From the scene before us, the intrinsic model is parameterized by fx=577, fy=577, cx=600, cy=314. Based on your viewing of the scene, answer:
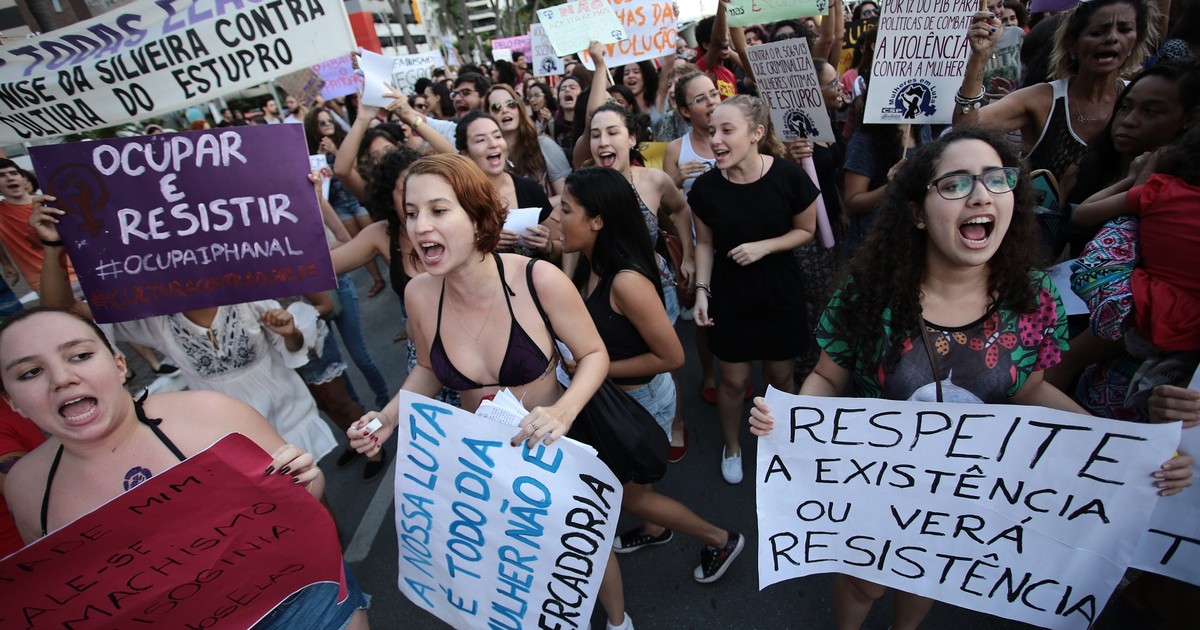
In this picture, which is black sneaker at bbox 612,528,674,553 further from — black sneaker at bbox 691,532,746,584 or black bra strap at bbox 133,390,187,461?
black bra strap at bbox 133,390,187,461

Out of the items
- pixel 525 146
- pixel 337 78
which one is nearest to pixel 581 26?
pixel 525 146

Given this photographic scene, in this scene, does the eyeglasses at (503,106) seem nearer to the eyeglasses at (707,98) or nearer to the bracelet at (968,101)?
the eyeglasses at (707,98)

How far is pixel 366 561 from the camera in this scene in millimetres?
3123

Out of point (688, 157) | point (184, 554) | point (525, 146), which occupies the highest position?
point (525, 146)

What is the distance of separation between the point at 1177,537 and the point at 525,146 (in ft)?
13.7

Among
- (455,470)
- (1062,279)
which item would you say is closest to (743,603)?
(455,470)

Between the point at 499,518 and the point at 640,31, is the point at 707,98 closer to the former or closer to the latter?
the point at 640,31

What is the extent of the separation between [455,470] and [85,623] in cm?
99

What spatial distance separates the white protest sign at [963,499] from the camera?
1.51m

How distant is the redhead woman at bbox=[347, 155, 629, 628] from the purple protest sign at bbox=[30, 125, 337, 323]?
31.2 inches

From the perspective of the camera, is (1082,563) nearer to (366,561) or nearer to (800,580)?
(800,580)

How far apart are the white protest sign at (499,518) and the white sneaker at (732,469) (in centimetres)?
141

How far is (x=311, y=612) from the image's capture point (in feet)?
6.11

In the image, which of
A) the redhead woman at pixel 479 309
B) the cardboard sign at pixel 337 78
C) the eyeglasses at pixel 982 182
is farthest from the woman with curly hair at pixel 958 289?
the cardboard sign at pixel 337 78
